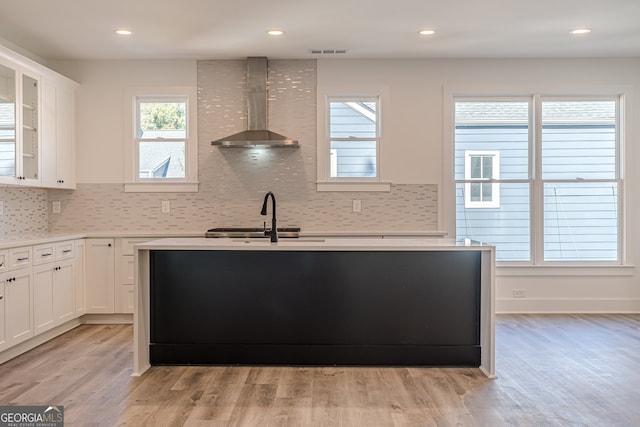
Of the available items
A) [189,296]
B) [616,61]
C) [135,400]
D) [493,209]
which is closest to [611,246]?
[493,209]

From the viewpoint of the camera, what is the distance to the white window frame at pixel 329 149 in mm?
5543

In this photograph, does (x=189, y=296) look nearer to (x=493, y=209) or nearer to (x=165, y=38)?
(x=165, y=38)

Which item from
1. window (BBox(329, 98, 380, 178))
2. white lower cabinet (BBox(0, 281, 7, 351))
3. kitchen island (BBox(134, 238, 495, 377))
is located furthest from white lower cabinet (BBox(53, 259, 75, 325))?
window (BBox(329, 98, 380, 178))

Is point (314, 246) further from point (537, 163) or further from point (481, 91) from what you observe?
point (537, 163)

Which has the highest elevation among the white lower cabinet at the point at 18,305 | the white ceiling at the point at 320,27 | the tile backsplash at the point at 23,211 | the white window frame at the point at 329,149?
the white ceiling at the point at 320,27

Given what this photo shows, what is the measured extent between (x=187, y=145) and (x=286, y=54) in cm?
143

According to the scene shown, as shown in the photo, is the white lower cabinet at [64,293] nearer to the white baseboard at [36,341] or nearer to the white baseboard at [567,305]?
the white baseboard at [36,341]

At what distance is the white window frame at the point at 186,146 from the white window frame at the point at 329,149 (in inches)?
52.4

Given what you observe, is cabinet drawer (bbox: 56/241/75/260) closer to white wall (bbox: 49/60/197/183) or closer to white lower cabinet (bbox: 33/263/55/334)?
white lower cabinet (bbox: 33/263/55/334)

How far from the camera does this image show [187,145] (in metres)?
5.56

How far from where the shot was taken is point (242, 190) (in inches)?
218

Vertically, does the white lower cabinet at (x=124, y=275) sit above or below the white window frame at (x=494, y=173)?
below

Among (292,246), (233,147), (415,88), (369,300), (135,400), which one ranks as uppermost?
(415,88)

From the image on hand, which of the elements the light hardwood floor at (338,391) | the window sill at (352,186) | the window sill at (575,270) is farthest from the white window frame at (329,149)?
the light hardwood floor at (338,391)
